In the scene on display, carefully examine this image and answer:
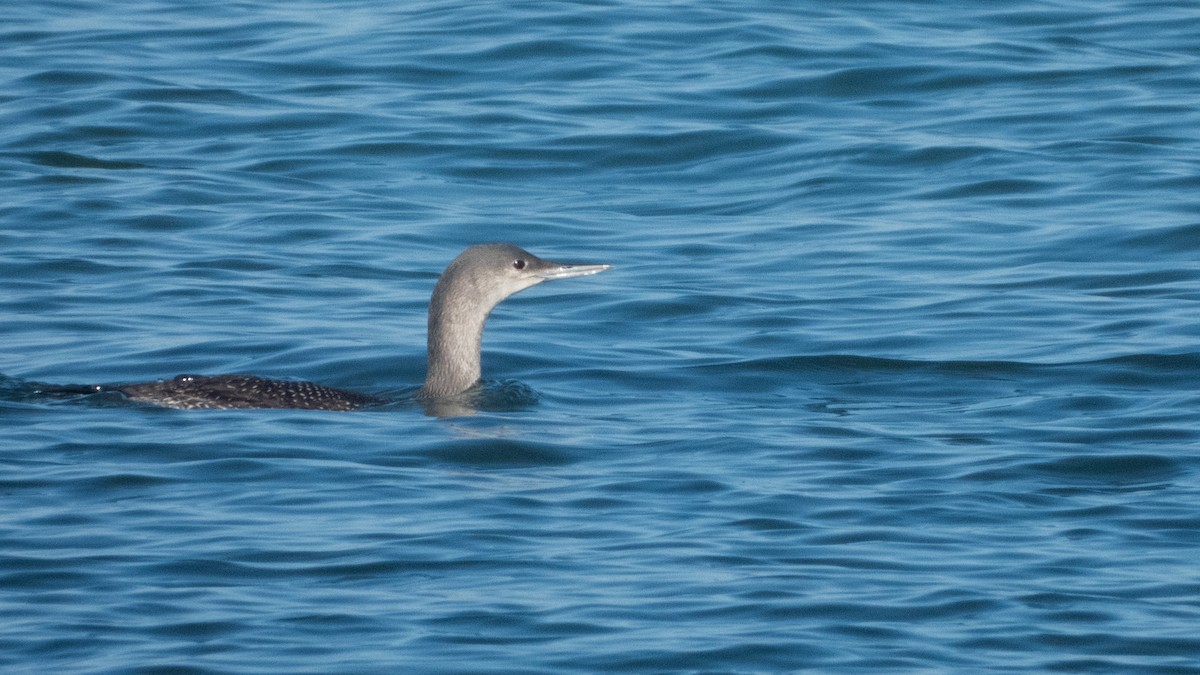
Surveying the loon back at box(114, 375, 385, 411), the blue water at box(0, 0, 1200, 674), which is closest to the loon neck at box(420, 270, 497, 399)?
the blue water at box(0, 0, 1200, 674)

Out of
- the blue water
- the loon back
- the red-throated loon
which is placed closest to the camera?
the blue water

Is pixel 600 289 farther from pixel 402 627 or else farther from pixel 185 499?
pixel 402 627

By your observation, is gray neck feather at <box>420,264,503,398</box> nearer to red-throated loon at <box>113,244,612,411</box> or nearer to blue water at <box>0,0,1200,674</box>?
red-throated loon at <box>113,244,612,411</box>

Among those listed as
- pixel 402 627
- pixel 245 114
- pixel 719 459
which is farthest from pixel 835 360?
pixel 245 114

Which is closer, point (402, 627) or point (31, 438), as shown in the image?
point (402, 627)

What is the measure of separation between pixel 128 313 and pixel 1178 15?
1011cm

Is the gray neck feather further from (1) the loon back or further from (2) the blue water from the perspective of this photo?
(1) the loon back

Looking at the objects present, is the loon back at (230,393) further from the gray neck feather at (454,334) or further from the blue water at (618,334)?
the gray neck feather at (454,334)

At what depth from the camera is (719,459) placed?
761 centimetres

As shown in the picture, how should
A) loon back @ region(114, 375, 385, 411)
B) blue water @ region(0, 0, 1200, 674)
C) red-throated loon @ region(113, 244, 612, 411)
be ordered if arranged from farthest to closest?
red-throated loon @ region(113, 244, 612, 411), loon back @ region(114, 375, 385, 411), blue water @ region(0, 0, 1200, 674)

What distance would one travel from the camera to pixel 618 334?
10008mm

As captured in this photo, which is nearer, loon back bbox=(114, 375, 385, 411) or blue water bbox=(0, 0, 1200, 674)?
blue water bbox=(0, 0, 1200, 674)

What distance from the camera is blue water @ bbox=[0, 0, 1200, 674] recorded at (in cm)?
585

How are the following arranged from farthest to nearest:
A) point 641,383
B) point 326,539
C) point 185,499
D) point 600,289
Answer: point 600,289
point 641,383
point 185,499
point 326,539
